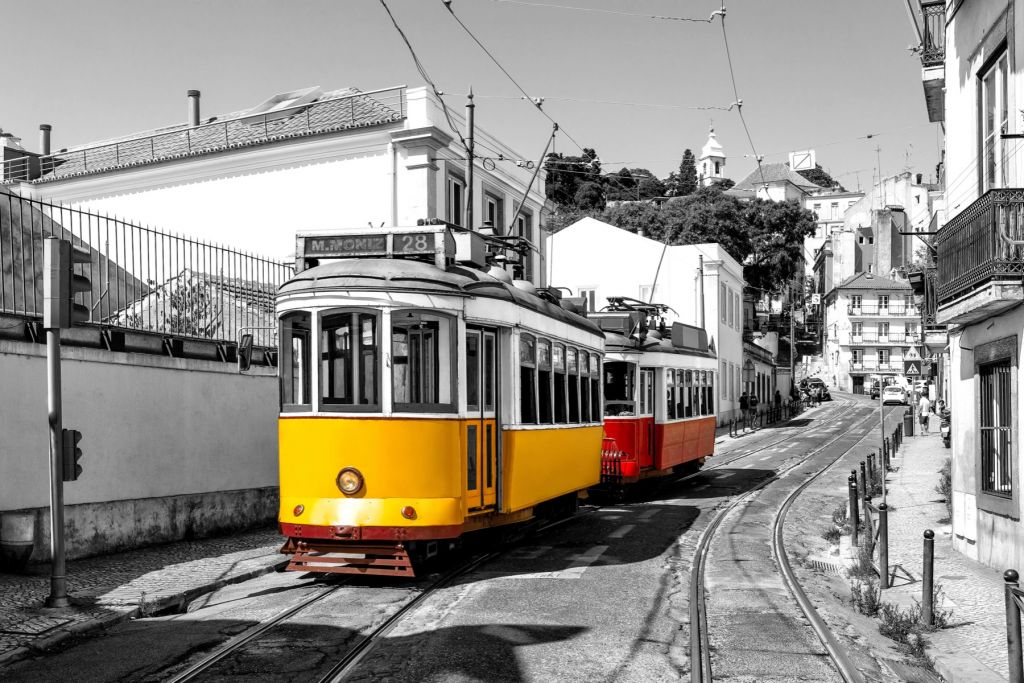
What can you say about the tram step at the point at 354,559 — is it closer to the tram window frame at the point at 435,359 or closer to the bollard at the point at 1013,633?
the tram window frame at the point at 435,359

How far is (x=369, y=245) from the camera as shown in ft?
35.0

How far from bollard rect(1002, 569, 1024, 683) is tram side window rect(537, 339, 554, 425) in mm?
6174

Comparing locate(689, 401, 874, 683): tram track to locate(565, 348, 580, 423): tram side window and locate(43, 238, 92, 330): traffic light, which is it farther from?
locate(43, 238, 92, 330): traffic light

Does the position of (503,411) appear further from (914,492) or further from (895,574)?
(914,492)

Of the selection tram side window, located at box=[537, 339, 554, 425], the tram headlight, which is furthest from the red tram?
the tram headlight

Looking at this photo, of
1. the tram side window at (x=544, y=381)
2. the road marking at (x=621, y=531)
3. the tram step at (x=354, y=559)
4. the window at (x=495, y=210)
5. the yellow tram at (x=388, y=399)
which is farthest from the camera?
the window at (x=495, y=210)

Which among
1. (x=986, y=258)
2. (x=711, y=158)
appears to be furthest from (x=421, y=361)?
(x=711, y=158)

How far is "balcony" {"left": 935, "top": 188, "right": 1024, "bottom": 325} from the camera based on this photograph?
10781 mm

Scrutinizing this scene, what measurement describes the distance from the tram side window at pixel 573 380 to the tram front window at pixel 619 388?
14.0ft

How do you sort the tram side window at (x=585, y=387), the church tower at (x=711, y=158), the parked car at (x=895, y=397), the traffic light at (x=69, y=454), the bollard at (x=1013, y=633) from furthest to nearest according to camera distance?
1. the church tower at (x=711, y=158)
2. the parked car at (x=895, y=397)
3. the tram side window at (x=585, y=387)
4. the traffic light at (x=69, y=454)
5. the bollard at (x=1013, y=633)

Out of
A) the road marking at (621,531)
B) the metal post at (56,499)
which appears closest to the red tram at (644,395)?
the road marking at (621,531)

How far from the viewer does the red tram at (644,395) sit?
1809 centimetres

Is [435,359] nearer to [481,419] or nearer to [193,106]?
[481,419]

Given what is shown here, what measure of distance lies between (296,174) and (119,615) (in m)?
18.4
